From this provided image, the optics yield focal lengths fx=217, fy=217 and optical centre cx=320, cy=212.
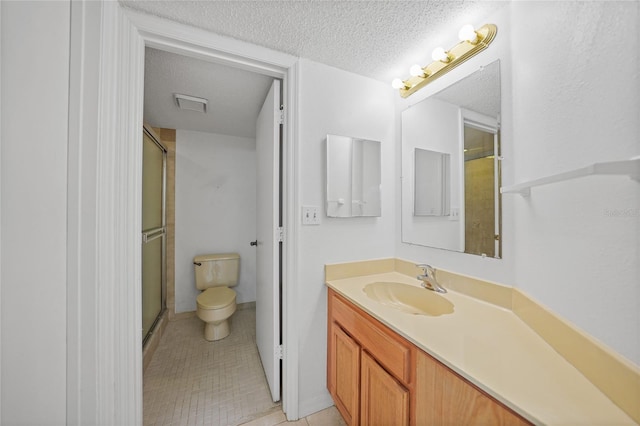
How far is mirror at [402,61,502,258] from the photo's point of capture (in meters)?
1.01

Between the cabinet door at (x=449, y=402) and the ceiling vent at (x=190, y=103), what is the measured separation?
85.6 inches

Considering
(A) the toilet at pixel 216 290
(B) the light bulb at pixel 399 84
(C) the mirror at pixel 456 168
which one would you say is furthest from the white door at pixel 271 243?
(C) the mirror at pixel 456 168

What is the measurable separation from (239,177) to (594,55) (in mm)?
2783

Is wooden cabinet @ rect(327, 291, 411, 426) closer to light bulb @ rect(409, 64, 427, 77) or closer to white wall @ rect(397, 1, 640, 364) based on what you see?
white wall @ rect(397, 1, 640, 364)

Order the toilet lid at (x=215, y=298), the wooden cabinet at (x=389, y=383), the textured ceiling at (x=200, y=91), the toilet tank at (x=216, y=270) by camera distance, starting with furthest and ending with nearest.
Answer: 1. the toilet tank at (x=216, y=270)
2. the toilet lid at (x=215, y=298)
3. the textured ceiling at (x=200, y=91)
4. the wooden cabinet at (x=389, y=383)

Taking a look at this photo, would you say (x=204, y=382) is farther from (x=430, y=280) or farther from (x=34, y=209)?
(x=430, y=280)

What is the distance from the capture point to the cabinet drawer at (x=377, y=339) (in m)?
0.77

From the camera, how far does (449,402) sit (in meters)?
0.62

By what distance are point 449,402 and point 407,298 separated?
642 mm

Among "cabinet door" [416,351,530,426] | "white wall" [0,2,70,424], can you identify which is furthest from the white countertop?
"white wall" [0,2,70,424]

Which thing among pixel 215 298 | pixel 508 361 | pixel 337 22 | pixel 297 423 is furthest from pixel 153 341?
pixel 337 22

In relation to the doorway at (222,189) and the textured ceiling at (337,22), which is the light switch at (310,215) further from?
the textured ceiling at (337,22)

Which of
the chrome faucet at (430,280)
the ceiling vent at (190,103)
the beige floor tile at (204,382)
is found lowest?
the beige floor tile at (204,382)

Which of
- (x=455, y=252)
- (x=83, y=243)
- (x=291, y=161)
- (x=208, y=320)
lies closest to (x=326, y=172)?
(x=291, y=161)
